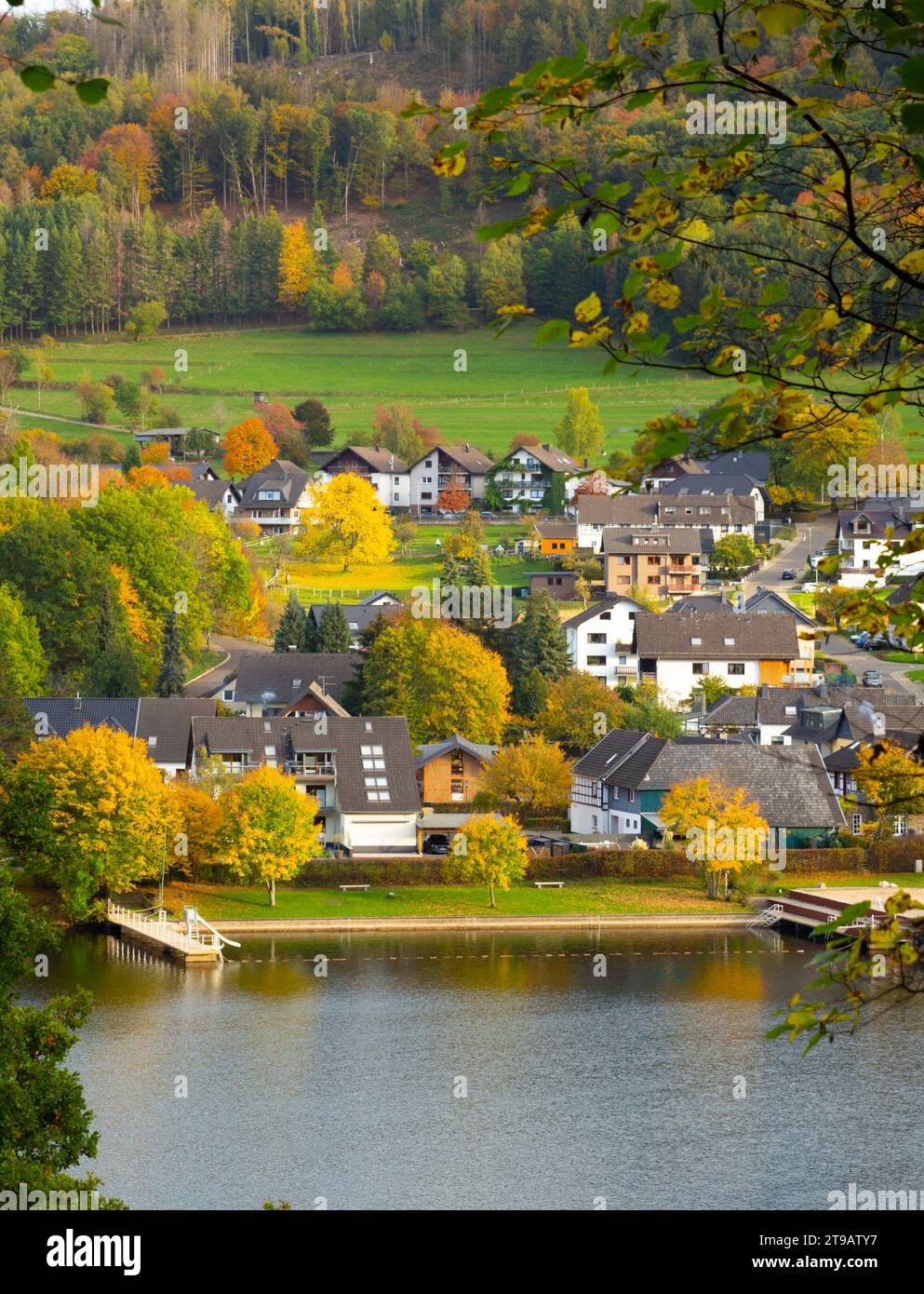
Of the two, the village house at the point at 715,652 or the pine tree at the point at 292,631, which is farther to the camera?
the pine tree at the point at 292,631

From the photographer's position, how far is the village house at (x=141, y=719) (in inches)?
1644

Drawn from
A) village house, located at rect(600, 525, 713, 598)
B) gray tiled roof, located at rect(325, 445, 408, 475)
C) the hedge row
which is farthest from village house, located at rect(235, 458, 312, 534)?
the hedge row

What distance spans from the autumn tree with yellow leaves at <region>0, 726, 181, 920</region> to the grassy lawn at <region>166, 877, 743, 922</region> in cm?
139

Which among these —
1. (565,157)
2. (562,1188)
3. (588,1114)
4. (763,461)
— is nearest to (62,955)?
(588,1114)

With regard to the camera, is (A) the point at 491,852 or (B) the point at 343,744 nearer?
(A) the point at 491,852

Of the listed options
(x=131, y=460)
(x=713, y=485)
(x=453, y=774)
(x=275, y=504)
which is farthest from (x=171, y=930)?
(x=131, y=460)

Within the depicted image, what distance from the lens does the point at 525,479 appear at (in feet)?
246

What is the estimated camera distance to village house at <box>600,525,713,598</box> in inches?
2309

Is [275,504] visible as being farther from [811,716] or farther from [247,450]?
[811,716]

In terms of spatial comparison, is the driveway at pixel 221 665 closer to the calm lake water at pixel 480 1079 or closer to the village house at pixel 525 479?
the calm lake water at pixel 480 1079

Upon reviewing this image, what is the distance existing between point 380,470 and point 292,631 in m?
26.1

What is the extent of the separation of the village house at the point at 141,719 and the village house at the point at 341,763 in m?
0.52

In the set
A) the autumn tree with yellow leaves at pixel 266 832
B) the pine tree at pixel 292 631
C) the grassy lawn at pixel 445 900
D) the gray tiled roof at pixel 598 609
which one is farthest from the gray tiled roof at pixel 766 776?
the pine tree at pixel 292 631

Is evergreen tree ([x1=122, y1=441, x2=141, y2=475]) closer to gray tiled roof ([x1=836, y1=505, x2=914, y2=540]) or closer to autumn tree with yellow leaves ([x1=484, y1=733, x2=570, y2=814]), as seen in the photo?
gray tiled roof ([x1=836, y1=505, x2=914, y2=540])
